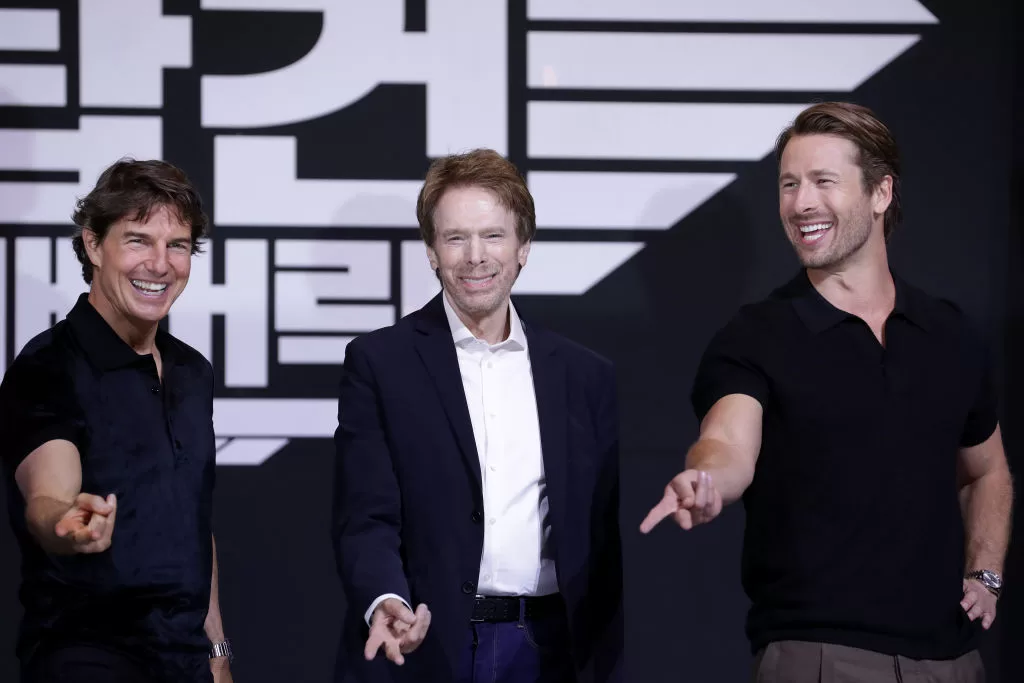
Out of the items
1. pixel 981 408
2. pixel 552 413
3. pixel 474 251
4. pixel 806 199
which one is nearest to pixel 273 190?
pixel 474 251

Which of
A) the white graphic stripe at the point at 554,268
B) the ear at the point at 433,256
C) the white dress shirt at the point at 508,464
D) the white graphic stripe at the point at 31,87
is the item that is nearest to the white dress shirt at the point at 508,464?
Answer: the white dress shirt at the point at 508,464

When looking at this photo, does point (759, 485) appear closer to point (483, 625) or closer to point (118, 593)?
point (483, 625)

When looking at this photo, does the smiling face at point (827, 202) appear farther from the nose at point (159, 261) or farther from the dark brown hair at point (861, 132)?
the nose at point (159, 261)

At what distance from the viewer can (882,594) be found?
95.0 inches

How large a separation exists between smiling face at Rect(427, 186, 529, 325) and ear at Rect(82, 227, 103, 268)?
773mm

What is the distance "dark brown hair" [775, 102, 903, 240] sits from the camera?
267 cm

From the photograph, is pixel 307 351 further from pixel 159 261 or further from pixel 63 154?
pixel 159 261

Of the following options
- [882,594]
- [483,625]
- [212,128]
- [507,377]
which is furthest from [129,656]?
[212,128]

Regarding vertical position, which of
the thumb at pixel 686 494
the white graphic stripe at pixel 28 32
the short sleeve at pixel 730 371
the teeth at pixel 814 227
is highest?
the white graphic stripe at pixel 28 32

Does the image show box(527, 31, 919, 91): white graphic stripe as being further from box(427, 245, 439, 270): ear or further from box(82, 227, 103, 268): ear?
box(82, 227, 103, 268): ear

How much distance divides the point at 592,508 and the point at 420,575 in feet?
1.37

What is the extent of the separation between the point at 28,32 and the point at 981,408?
3.14 metres

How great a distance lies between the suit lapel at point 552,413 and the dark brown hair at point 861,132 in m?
0.76

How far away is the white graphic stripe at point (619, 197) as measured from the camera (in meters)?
3.90
